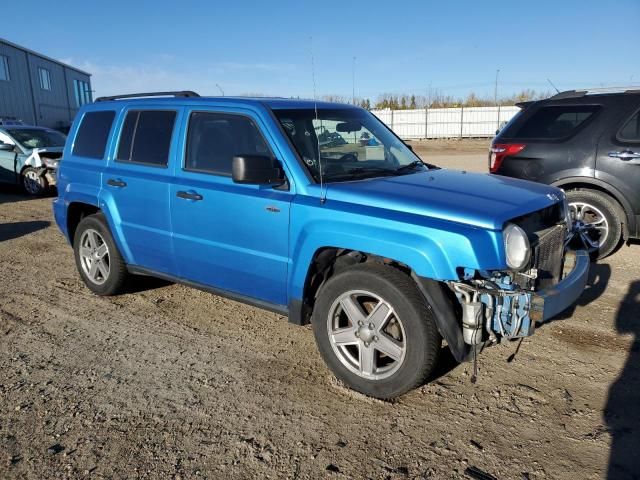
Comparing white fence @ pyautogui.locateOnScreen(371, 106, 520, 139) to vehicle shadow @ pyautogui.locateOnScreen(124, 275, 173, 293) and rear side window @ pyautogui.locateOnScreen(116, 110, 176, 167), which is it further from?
rear side window @ pyautogui.locateOnScreen(116, 110, 176, 167)

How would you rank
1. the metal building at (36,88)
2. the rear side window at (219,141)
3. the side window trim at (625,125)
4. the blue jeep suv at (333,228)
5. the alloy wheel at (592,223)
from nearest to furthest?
the blue jeep suv at (333,228), the rear side window at (219,141), the side window trim at (625,125), the alloy wheel at (592,223), the metal building at (36,88)

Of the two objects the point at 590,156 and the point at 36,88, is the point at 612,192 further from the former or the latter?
the point at 36,88

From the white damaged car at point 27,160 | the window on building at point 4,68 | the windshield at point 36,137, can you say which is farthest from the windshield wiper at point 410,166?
the window on building at point 4,68

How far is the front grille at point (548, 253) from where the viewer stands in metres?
3.61

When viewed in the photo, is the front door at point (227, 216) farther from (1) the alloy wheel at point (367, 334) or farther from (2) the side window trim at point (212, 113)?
(1) the alloy wheel at point (367, 334)

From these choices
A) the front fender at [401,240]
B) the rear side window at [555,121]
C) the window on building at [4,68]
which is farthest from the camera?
the window on building at [4,68]

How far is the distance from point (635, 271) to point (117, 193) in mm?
5628

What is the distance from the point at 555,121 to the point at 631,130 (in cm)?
84

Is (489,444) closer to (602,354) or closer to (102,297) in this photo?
(602,354)

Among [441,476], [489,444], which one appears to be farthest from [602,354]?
[441,476]

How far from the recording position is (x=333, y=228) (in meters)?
3.57

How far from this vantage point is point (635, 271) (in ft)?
20.2

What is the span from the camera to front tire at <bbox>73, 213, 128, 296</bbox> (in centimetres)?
531

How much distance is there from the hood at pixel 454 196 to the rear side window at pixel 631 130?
2740 millimetres
